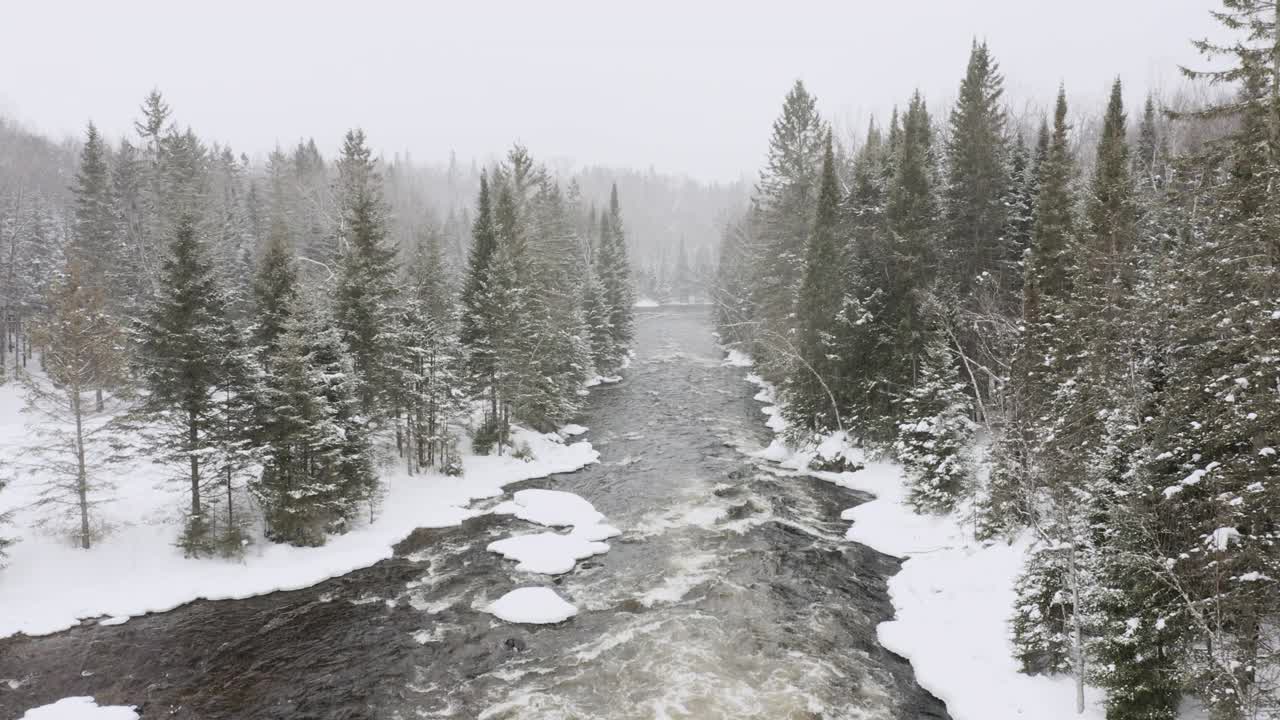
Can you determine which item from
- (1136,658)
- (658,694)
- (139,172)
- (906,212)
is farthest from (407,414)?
(139,172)

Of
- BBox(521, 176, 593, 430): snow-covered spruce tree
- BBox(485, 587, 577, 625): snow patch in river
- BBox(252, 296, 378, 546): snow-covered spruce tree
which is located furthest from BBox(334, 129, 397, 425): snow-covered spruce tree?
BBox(485, 587, 577, 625): snow patch in river

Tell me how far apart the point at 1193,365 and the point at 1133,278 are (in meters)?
12.8

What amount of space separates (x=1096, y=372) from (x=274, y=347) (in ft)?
98.5

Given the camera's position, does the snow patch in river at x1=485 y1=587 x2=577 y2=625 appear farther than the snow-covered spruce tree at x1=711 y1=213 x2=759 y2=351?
No

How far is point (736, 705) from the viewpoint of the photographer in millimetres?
15688

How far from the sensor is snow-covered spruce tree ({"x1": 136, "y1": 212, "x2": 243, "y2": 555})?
2288 centimetres

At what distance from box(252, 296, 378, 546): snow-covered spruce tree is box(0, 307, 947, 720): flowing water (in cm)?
321

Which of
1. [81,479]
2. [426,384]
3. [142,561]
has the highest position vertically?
[426,384]

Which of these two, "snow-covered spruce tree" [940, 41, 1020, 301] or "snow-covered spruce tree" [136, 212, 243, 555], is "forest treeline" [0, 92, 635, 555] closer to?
"snow-covered spruce tree" [136, 212, 243, 555]

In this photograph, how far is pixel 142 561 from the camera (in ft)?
74.2

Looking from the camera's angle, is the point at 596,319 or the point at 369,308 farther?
the point at 596,319

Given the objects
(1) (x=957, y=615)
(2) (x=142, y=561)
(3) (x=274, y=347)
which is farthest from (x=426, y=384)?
(1) (x=957, y=615)

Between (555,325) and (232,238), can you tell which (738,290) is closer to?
(555,325)

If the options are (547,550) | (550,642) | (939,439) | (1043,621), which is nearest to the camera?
(1043,621)
